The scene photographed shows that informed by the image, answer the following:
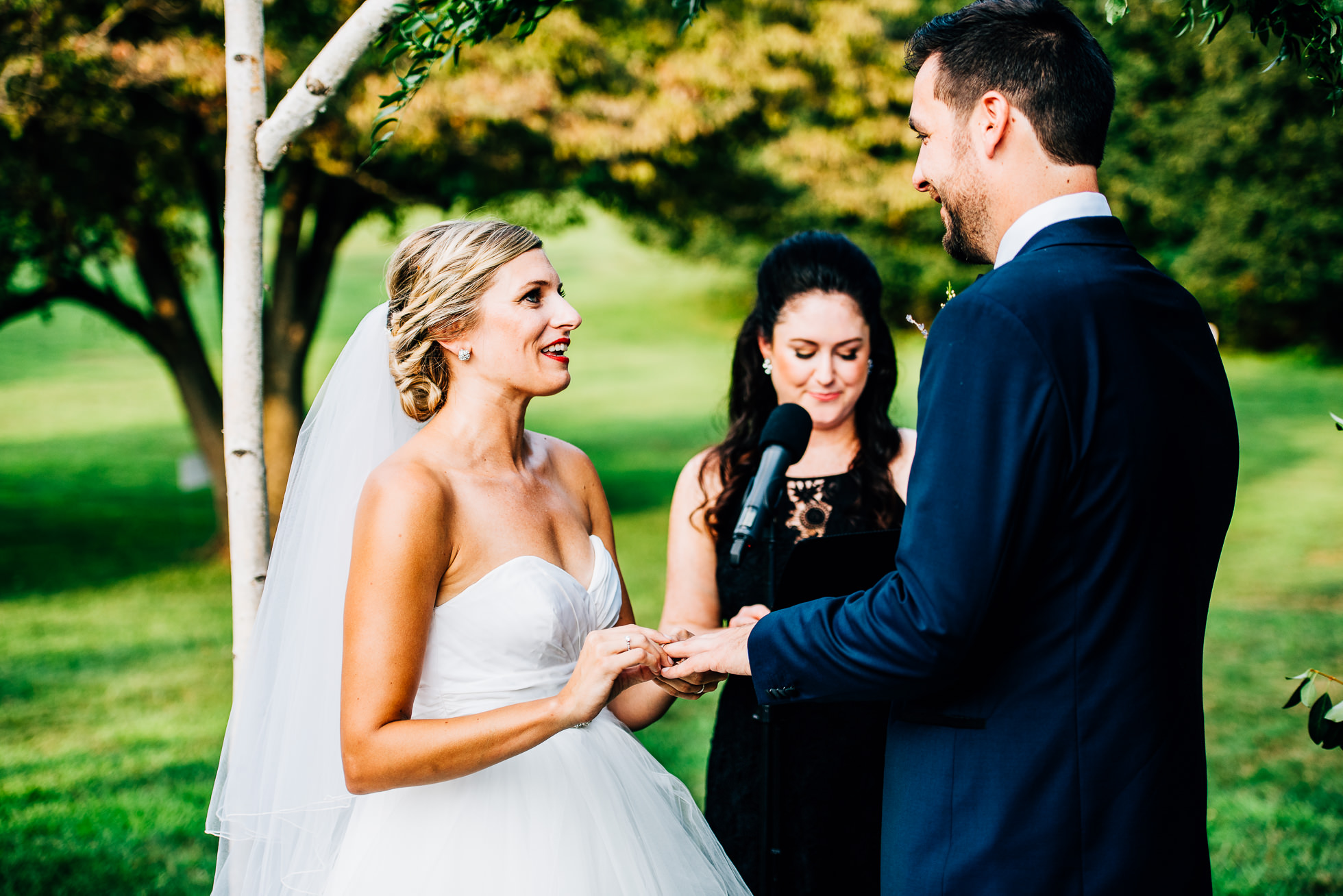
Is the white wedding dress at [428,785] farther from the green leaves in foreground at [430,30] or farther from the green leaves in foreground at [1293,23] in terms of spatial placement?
the green leaves in foreground at [1293,23]

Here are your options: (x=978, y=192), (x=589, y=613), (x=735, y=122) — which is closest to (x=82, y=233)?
(x=735, y=122)

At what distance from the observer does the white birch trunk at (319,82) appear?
277 centimetres

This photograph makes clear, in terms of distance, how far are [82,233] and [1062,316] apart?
38.4 feet

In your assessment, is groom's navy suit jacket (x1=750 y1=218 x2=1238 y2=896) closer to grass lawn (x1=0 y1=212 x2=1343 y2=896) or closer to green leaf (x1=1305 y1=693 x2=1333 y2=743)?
green leaf (x1=1305 y1=693 x2=1333 y2=743)

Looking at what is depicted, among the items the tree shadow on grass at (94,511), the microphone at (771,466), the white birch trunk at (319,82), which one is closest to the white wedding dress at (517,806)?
the microphone at (771,466)

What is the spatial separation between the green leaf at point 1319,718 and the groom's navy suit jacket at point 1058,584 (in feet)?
2.61

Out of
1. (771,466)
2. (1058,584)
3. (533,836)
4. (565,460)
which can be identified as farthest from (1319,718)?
(565,460)

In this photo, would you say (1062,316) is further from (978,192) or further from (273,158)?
(273,158)

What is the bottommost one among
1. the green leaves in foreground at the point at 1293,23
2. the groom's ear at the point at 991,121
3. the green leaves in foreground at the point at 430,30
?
the groom's ear at the point at 991,121

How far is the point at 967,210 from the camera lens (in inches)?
80.6

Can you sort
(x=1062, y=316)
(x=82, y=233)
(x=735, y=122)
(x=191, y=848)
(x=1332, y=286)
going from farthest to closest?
1. (x=1332, y=286)
2. (x=735, y=122)
3. (x=82, y=233)
4. (x=191, y=848)
5. (x=1062, y=316)

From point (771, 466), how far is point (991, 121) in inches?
33.2

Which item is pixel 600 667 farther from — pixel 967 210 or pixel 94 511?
pixel 94 511

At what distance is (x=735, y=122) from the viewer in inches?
485
